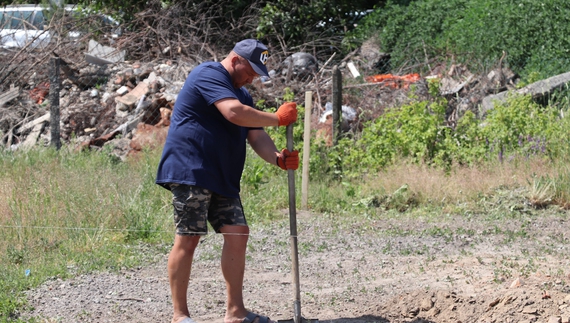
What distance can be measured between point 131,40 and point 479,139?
7.43m

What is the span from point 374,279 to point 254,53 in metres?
2.13

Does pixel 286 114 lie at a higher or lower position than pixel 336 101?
lower

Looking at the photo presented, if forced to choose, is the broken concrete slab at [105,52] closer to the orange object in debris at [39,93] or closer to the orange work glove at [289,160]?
the orange object in debris at [39,93]

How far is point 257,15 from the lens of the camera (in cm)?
1473

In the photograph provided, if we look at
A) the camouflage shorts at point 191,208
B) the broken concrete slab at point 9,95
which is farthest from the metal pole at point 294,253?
the broken concrete slab at point 9,95

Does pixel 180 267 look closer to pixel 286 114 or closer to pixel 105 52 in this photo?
pixel 286 114

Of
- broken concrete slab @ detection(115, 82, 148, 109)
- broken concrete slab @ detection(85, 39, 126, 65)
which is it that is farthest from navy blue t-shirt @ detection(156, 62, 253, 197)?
broken concrete slab @ detection(85, 39, 126, 65)

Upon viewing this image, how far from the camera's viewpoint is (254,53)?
13.7ft

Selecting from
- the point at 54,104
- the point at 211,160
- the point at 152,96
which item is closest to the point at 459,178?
the point at 211,160

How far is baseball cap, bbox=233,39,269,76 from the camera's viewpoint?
4172 mm

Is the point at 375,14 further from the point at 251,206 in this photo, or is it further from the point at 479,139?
the point at 251,206

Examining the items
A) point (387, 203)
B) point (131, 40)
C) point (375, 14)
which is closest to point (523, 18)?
point (375, 14)

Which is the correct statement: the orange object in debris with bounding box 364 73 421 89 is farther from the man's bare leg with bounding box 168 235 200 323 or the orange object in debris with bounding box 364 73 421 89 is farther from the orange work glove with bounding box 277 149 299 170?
the man's bare leg with bounding box 168 235 200 323

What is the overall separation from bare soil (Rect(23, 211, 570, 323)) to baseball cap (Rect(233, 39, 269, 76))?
1.66 m
